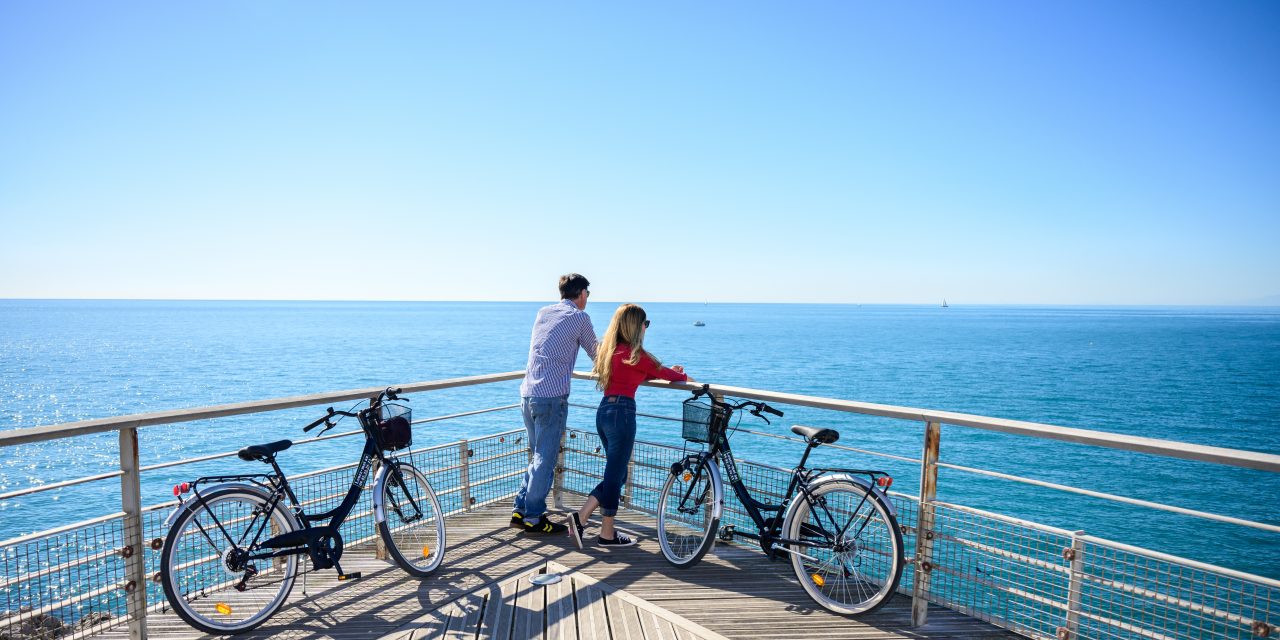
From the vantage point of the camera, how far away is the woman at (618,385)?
4492mm

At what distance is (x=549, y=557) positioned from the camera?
454 cm

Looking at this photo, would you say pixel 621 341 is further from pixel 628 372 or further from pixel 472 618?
pixel 472 618

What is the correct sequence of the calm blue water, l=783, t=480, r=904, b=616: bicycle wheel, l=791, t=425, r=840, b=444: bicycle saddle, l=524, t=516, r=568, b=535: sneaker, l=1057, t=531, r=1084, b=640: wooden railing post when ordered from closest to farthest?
l=1057, t=531, r=1084, b=640: wooden railing post → l=783, t=480, r=904, b=616: bicycle wheel → l=791, t=425, r=840, b=444: bicycle saddle → l=524, t=516, r=568, b=535: sneaker → the calm blue water

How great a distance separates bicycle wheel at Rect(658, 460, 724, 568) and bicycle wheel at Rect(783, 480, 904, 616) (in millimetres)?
537

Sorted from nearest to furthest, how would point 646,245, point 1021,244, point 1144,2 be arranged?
point 1144,2 < point 1021,244 < point 646,245

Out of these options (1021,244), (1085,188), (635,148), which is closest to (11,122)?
(635,148)

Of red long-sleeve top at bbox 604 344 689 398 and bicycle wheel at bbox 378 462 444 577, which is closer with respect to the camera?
bicycle wheel at bbox 378 462 444 577

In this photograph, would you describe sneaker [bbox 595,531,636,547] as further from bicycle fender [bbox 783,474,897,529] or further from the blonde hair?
bicycle fender [bbox 783,474,897,529]

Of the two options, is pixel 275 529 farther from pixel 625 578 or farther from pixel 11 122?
pixel 11 122

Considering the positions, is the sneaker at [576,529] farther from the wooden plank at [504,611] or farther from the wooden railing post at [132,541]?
the wooden railing post at [132,541]

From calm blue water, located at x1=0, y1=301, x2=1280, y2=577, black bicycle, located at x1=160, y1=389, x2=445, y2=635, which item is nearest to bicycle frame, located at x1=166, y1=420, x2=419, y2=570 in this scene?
black bicycle, located at x1=160, y1=389, x2=445, y2=635

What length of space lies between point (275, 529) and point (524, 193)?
272 ft

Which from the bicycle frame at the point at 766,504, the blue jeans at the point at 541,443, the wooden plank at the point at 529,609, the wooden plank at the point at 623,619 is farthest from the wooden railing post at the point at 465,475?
the wooden plank at the point at 623,619

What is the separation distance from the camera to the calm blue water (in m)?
20.0
